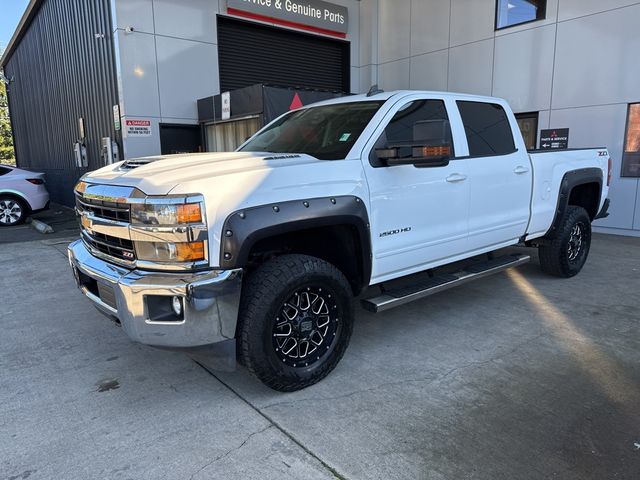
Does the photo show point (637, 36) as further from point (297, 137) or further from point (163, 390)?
point (163, 390)

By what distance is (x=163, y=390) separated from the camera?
328 centimetres

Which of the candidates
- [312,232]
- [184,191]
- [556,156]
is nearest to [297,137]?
[312,232]

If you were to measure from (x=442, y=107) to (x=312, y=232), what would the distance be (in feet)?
5.88

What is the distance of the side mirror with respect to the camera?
326cm

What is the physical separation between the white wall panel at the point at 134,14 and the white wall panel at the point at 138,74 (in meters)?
0.16

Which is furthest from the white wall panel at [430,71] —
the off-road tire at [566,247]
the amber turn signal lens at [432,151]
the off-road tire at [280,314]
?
the off-road tire at [280,314]

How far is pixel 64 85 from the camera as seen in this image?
14.1 m

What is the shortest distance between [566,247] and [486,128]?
205 cm

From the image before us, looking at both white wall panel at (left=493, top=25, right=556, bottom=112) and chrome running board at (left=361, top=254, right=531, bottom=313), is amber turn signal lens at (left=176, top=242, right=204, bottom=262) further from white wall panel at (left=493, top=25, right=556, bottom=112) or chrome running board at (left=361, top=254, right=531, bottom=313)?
white wall panel at (left=493, top=25, right=556, bottom=112)

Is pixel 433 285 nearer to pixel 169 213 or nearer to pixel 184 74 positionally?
pixel 169 213

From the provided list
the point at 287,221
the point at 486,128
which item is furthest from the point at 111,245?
the point at 486,128

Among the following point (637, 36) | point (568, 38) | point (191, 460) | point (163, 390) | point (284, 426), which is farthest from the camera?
point (568, 38)

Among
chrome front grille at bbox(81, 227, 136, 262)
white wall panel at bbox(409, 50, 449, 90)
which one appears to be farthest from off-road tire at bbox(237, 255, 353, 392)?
white wall panel at bbox(409, 50, 449, 90)

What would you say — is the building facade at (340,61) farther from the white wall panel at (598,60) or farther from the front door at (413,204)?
the front door at (413,204)
